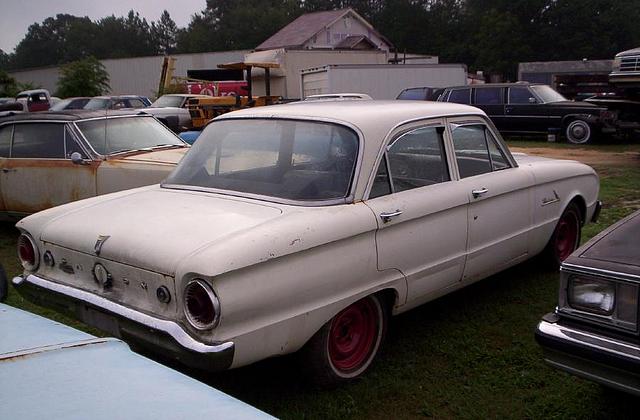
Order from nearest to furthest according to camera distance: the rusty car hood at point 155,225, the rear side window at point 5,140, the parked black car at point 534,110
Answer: the rusty car hood at point 155,225 → the rear side window at point 5,140 → the parked black car at point 534,110

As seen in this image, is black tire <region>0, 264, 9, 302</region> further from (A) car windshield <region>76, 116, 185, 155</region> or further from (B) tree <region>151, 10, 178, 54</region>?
(B) tree <region>151, 10, 178, 54</region>

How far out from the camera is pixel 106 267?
3.22 metres

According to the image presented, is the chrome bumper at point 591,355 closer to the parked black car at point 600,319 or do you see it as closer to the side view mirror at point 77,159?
the parked black car at point 600,319

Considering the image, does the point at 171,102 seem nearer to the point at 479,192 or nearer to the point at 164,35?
the point at 479,192

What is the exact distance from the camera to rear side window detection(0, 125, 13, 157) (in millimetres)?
7201

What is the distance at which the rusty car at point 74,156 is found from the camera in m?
6.44

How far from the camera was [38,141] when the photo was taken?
7.04 m

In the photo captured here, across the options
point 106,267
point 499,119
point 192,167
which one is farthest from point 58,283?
point 499,119

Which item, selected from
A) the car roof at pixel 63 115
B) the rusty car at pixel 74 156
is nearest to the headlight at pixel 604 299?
the rusty car at pixel 74 156

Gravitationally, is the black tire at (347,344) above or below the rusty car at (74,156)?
below

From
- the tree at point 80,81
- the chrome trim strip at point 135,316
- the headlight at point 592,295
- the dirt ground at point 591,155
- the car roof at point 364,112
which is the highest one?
the tree at point 80,81

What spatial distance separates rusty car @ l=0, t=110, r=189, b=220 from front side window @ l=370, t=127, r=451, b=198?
2.97 m

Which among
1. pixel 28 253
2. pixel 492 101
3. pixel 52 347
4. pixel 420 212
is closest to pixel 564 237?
pixel 420 212

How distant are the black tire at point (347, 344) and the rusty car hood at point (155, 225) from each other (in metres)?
0.71
